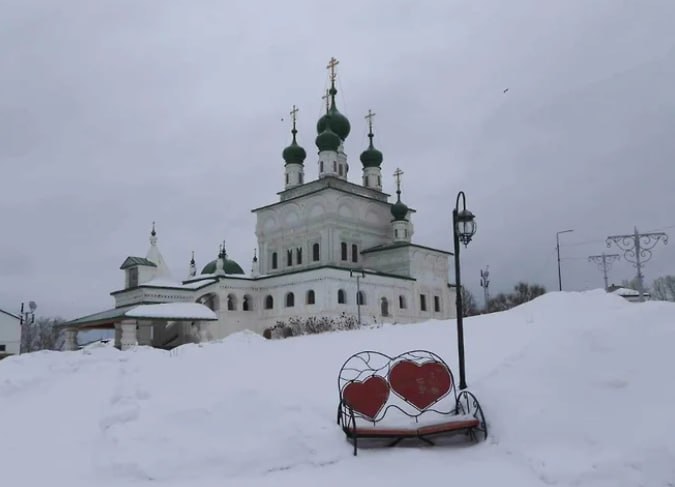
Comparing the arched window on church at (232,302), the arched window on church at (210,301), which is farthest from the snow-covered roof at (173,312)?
the arched window on church at (232,302)

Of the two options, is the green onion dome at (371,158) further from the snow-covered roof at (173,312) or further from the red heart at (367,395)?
the red heart at (367,395)

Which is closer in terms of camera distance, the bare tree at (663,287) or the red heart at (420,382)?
the red heart at (420,382)

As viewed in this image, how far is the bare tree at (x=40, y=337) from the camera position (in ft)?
169

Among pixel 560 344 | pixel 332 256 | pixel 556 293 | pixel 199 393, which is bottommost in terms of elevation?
pixel 199 393

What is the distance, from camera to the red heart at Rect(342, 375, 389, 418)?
7207 millimetres

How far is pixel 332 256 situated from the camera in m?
37.3

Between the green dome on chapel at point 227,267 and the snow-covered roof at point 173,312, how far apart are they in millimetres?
7295

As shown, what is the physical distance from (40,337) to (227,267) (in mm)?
35750

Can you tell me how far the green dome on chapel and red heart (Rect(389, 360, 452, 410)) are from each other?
3301 centimetres

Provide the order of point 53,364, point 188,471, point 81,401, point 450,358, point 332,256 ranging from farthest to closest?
point 332,256, point 53,364, point 450,358, point 81,401, point 188,471

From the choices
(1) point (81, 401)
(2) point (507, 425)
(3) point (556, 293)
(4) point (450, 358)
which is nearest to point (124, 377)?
(1) point (81, 401)

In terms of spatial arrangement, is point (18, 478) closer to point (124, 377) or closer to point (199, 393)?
point (199, 393)

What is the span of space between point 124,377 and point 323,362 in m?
4.29

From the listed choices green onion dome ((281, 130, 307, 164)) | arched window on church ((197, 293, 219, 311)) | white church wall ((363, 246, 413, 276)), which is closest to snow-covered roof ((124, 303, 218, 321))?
arched window on church ((197, 293, 219, 311))
